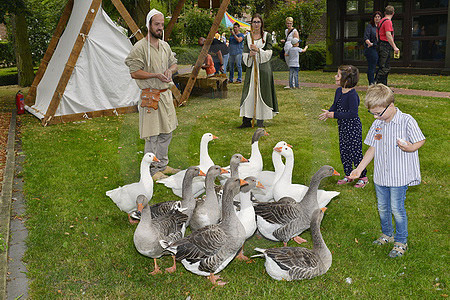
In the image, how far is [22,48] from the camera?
2300 cm

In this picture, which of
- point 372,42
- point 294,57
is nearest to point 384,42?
point 372,42

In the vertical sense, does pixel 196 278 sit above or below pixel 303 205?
below

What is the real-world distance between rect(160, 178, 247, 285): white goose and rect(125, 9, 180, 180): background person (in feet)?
10.9

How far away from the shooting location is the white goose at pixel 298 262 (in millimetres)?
4664

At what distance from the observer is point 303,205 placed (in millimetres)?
5555

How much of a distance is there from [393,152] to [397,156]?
2.6 inches

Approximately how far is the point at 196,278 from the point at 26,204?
12.7 feet

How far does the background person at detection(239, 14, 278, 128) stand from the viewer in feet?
35.2

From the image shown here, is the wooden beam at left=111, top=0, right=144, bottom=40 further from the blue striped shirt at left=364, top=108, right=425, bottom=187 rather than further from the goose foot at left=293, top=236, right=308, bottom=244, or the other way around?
the blue striped shirt at left=364, top=108, right=425, bottom=187

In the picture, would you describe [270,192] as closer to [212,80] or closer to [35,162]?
[35,162]

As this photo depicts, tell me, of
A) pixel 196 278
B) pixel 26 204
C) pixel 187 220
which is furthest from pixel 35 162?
pixel 196 278

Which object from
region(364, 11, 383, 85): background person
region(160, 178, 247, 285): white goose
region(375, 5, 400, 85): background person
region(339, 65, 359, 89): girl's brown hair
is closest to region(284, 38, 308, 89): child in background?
region(364, 11, 383, 85): background person

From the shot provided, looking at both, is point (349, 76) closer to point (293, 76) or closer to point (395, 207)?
point (395, 207)

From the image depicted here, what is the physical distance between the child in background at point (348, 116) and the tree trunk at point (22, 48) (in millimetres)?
20084
